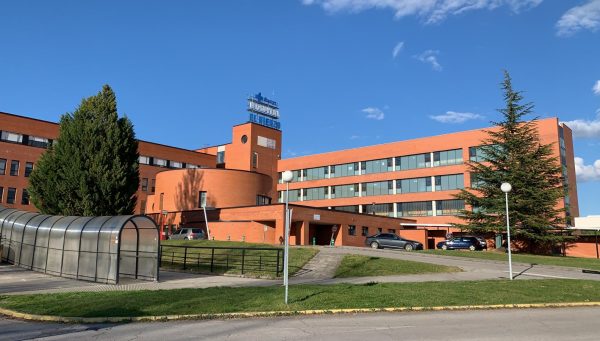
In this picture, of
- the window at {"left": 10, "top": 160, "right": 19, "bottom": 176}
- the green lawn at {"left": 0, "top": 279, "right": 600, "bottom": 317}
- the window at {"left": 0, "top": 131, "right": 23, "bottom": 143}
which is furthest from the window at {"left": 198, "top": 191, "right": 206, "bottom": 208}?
the green lawn at {"left": 0, "top": 279, "right": 600, "bottom": 317}

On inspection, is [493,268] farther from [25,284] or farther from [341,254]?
[25,284]

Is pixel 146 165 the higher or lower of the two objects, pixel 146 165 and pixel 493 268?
the higher

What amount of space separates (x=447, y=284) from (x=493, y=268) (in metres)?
10.8

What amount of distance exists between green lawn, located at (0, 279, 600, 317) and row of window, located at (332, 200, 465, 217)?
46836 millimetres

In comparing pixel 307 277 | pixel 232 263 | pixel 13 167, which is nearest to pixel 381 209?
pixel 232 263

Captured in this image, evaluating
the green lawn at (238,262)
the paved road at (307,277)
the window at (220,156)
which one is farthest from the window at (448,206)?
the window at (220,156)

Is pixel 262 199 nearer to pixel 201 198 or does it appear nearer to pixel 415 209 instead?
pixel 201 198

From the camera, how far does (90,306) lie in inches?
511

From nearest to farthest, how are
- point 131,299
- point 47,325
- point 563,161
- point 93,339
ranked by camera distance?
1. point 93,339
2. point 47,325
3. point 131,299
4. point 563,161

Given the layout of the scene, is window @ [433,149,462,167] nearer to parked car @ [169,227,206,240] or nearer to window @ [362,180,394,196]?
window @ [362,180,394,196]

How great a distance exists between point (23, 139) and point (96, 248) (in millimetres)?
52377

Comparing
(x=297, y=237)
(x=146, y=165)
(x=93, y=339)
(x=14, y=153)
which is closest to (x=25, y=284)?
(x=93, y=339)

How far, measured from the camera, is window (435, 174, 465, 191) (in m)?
64.9

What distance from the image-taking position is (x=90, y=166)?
1545 inches
